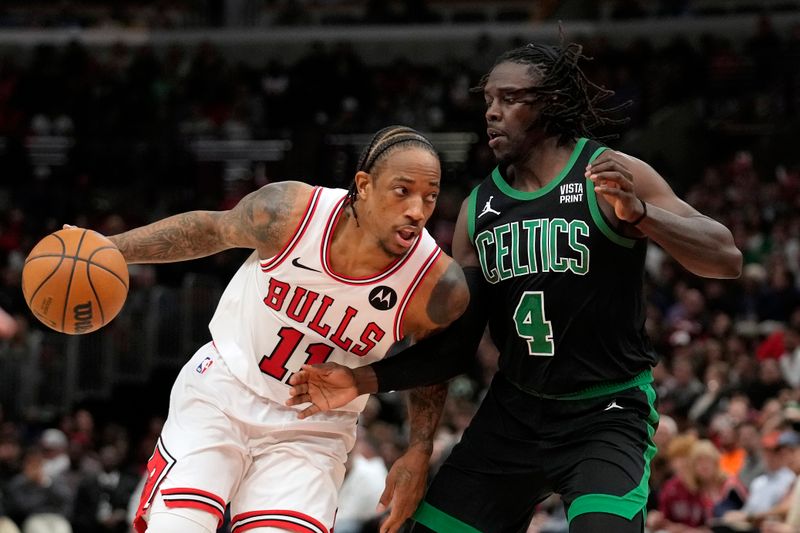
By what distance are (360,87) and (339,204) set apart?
701 inches

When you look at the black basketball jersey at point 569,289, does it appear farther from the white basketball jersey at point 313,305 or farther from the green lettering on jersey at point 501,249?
the white basketball jersey at point 313,305

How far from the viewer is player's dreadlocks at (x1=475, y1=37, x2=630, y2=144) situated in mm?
5172

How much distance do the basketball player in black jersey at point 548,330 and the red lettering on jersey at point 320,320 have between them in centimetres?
20

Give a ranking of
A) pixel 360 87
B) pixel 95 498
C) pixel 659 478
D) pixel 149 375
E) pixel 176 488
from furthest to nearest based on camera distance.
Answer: pixel 360 87 → pixel 149 375 → pixel 95 498 → pixel 659 478 → pixel 176 488

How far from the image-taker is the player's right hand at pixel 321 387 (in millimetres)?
4941

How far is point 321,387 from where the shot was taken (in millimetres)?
4953

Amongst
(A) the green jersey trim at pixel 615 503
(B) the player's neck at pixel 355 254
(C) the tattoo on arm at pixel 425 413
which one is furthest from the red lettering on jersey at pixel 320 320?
(A) the green jersey trim at pixel 615 503

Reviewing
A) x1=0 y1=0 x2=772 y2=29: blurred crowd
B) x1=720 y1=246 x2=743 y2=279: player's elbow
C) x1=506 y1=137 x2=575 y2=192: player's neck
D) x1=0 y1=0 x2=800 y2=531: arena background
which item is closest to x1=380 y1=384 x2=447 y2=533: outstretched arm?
x1=506 y1=137 x2=575 y2=192: player's neck

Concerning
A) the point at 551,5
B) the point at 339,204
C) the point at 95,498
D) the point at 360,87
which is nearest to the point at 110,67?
the point at 360,87

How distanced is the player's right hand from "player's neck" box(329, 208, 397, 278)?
409 millimetres

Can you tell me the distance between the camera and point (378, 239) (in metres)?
5.02

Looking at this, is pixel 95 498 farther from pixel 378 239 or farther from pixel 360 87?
pixel 360 87

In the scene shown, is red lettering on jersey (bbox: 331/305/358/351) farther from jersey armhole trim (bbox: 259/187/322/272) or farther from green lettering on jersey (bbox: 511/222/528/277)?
green lettering on jersey (bbox: 511/222/528/277)

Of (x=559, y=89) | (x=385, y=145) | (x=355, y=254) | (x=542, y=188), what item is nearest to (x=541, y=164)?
(x=542, y=188)
